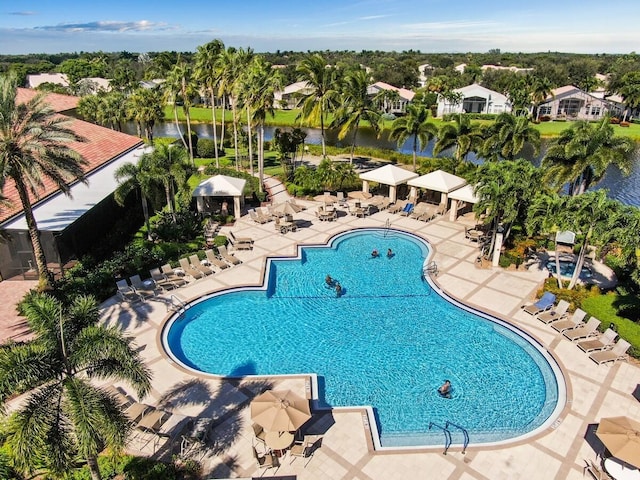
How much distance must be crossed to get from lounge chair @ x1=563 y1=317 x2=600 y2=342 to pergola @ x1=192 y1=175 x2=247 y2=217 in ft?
63.9

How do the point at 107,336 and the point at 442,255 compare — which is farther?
the point at 442,255

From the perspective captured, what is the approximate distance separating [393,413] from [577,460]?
511cm

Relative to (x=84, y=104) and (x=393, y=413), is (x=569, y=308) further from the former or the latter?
(x=84, y=104)

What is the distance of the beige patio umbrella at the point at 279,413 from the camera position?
11.5m

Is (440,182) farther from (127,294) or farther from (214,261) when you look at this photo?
(127,294)

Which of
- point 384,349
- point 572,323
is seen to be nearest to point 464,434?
point 384,349

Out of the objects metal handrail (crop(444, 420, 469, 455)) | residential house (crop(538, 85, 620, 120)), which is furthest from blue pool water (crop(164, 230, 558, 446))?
residential house (crop(538, 85, 620, 120))

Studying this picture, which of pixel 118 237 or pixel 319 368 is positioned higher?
pixel 118 237

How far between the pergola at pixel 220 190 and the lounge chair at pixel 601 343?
789 inches

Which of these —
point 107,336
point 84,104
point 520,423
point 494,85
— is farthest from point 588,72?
point 107,336

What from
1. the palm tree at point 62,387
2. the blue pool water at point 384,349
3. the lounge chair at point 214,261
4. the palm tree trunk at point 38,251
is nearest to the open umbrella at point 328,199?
the blue pool water at point 384,349

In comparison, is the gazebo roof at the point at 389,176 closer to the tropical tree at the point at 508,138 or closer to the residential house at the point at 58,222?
the tropical tree at the point at 508,138

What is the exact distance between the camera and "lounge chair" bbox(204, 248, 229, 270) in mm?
22545

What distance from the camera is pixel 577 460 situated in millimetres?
11727
